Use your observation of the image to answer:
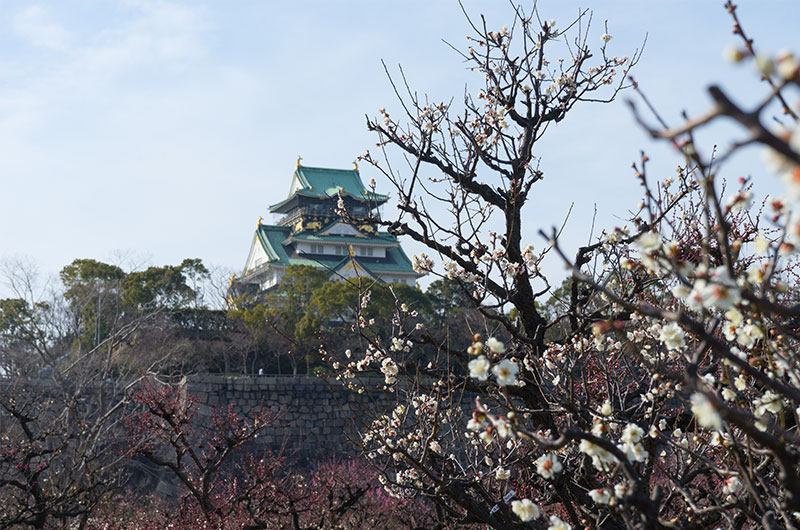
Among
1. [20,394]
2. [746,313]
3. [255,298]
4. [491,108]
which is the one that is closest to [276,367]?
[255,298]

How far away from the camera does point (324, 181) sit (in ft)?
119

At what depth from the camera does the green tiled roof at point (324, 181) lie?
115 feet

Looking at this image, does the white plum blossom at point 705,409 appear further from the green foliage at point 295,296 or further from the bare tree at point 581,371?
the green foliage at point 295,296

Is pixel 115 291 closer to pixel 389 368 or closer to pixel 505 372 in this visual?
pixel 389 368

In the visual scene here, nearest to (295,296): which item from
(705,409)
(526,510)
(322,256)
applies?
(322,256)

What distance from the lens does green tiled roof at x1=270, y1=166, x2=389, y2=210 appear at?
35125mm

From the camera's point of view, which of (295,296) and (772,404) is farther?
(295,296)

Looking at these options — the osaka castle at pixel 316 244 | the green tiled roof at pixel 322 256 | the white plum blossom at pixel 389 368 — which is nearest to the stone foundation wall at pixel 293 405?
the osaka castle at pixel 316 244

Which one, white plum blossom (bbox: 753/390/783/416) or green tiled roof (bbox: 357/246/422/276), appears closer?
white plum blossom (bbox: 753/390/783/416)

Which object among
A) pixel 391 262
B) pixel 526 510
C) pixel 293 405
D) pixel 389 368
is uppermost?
pixel 391 262

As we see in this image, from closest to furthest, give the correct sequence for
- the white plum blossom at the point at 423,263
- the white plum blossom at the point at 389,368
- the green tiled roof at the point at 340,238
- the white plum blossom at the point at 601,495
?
the white plum blossom at the point at 601,495 → the white plum blossom at the point at 389,368 → the white plum blossom at the point at 423,263 → the green tiled roof at the point at 340,238

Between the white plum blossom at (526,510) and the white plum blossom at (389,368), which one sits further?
the white plum blossom at (389,368)

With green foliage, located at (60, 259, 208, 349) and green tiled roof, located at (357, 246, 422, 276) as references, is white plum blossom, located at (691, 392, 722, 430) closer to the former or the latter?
green foliage, located at (60, 259, 208, 349)

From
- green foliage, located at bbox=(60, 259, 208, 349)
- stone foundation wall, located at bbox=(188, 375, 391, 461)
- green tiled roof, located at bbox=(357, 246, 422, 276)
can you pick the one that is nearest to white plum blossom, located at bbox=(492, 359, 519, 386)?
stone foundation wall, located at bbox=(188, 375, 391, 461)
